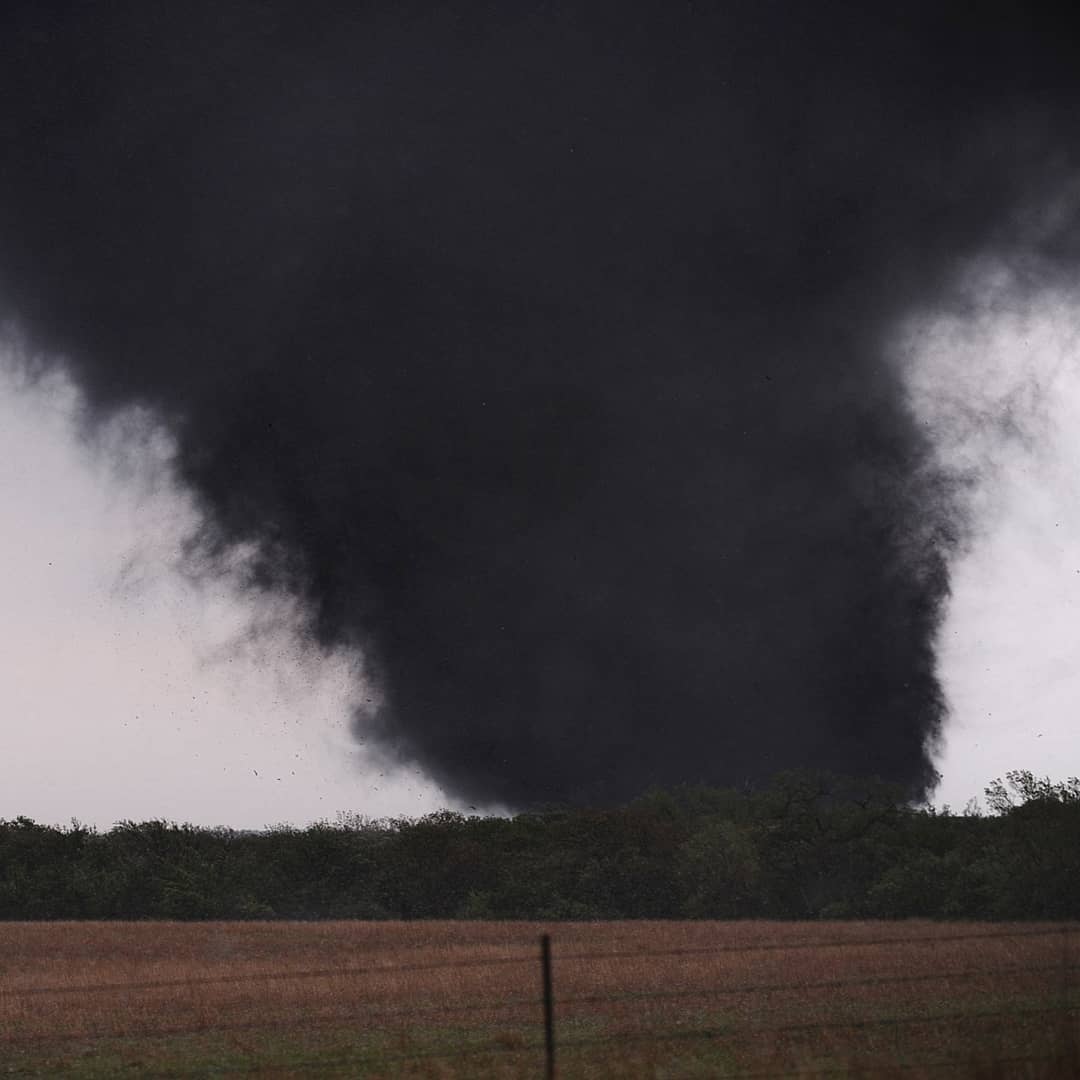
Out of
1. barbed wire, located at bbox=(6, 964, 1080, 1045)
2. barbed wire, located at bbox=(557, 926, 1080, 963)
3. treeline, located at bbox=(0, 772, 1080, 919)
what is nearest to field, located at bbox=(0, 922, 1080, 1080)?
barbed wire, located at bbox=(6, 964, 1080, 1045)

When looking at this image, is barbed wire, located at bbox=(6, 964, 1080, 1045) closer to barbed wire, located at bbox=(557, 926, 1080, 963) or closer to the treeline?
barbed wire, located at bbox=(557, 926, 1080, 963)

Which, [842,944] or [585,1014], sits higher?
[842,944]

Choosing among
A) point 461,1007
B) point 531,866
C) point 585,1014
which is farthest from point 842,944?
point 531,866

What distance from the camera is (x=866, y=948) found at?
43.1 meters

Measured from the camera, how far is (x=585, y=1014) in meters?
26.1

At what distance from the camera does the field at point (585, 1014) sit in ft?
58.9

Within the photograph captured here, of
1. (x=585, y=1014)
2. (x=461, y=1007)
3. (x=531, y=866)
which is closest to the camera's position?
(x=585, y=1014)

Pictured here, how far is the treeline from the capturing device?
84562 mm

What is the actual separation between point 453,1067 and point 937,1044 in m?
7.13

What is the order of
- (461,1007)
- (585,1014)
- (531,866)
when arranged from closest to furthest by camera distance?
(585,1014), (461,1007), (531,866)

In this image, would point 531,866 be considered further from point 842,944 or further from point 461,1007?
point 842,944

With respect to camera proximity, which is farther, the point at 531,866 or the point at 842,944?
the point at 531,866

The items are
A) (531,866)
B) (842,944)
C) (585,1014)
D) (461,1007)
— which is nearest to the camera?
(842,944)

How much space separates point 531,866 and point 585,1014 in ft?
227
